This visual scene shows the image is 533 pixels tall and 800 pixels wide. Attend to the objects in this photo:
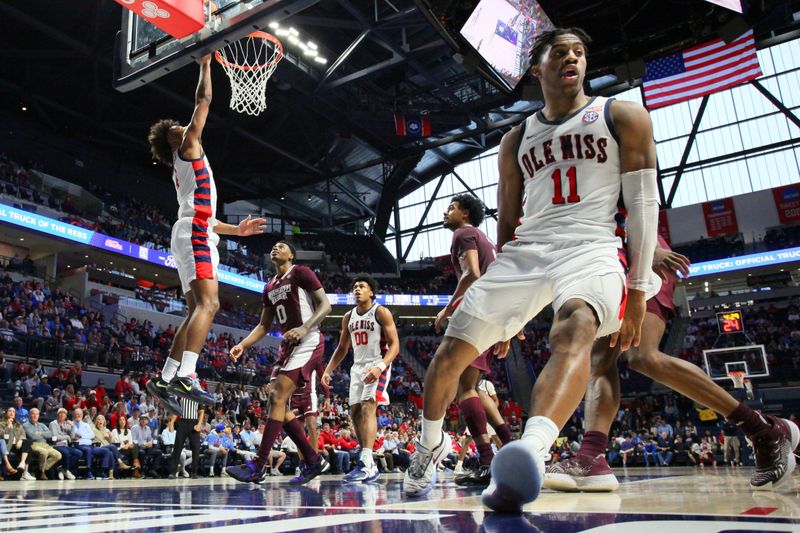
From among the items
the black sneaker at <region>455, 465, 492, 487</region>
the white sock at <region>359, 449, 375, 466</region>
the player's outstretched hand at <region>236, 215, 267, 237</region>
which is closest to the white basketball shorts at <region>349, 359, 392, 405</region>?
the white sock at <region>359, 449, 375, 466</region>

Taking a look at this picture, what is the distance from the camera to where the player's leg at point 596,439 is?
2779 millimetres

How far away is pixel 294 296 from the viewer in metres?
5.46

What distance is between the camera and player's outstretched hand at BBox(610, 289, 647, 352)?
84.4 inches

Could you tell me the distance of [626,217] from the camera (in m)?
2.35

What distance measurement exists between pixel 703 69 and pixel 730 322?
8804 mm

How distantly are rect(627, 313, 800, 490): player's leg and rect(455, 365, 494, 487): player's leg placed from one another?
1.44 metres

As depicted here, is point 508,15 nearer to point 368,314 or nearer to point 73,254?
point 368,314

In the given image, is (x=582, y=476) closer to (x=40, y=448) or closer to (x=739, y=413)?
(x=739, y=413)

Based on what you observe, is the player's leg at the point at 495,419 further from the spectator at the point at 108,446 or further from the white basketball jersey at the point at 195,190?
the spectator at the point at 108,446

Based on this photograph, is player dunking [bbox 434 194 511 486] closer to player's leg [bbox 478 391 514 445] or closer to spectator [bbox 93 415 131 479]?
player's leg [bbox 478 391 514 445]

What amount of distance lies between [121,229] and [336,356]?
20573mm

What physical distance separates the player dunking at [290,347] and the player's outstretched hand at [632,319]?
3.07 m

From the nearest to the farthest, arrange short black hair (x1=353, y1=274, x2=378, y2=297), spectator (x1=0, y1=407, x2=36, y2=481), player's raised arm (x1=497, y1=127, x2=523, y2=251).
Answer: player's raised arm (x1=497, y1=127, x2=523, y2=251)
short black hair (x1=353, y1=274, x2=378, y2=297)
spectator (x1=0, y1=407, x2=36, y2=481)

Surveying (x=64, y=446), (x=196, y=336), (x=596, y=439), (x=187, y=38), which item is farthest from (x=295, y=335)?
(x=64, y=446)
